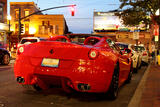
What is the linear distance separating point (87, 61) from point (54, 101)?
1.15m

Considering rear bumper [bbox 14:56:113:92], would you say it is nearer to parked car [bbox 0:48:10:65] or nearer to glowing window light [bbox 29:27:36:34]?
A: parked car [bbox 0:48:10:65]

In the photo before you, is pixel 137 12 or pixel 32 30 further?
pixel 32 30

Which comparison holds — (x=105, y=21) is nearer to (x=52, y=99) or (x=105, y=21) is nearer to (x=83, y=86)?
(x=52, y=99)

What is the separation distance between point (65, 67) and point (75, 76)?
Answer: 0.25 metres

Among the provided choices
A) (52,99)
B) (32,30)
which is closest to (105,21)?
(32,30)

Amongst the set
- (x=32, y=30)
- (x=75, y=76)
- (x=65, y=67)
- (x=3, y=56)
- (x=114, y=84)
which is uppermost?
(x=32, y=30)

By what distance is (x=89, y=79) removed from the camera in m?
4.25

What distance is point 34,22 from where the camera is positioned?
146 ft

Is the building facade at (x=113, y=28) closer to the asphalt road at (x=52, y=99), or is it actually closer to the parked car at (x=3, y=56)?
the parked car at (x=3, y=56)

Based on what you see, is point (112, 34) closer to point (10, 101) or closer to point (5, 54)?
point (5, 54)

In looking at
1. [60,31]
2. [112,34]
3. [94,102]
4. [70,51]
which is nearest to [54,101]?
[94,102]

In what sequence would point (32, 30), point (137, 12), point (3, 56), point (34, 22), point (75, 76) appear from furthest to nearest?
point (34, 22), point (32, 30), point (137, 12), point (3, 56), point (75, 76)

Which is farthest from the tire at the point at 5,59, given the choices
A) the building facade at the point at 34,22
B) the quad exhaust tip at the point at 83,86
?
the building facade at the point at 34,22

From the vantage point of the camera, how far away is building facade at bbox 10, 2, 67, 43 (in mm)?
44062
